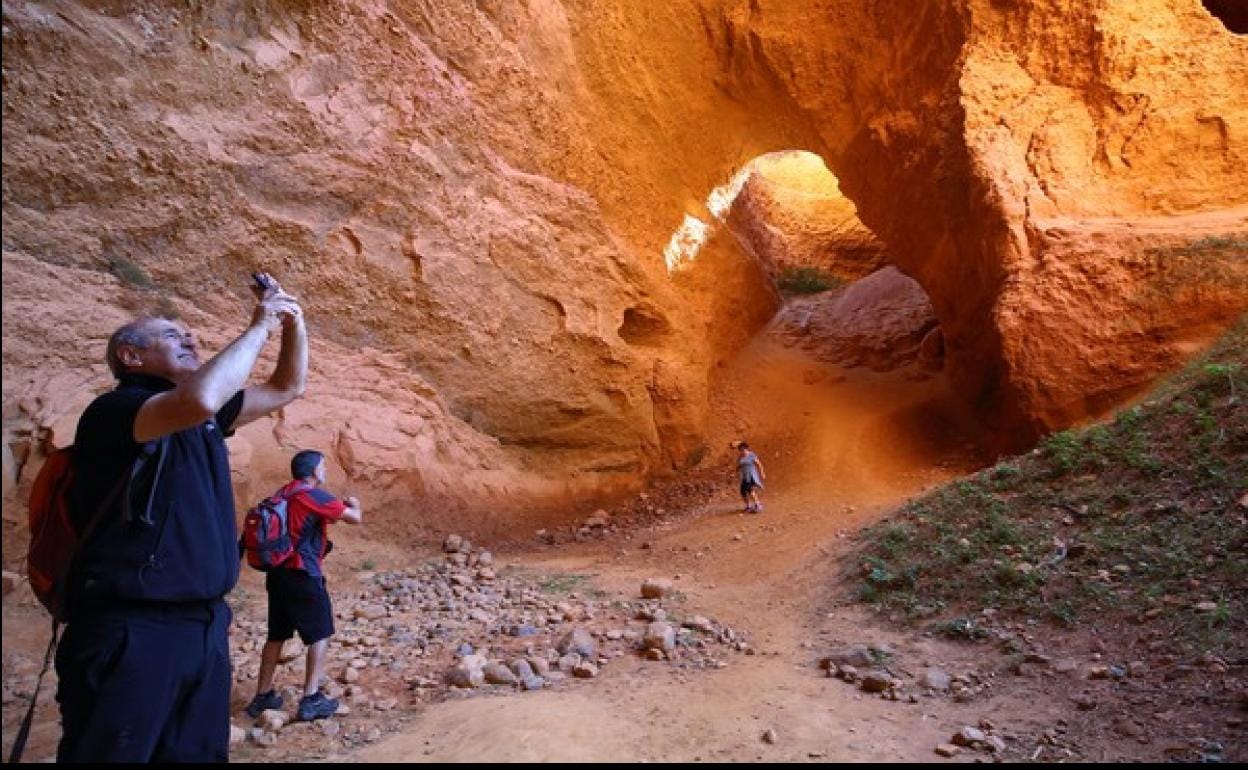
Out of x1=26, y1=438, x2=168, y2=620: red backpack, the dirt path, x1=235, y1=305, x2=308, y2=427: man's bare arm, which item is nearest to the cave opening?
the dirt path

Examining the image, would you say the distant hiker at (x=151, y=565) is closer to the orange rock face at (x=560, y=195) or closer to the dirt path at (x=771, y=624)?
the dirt path at (x=771, y=624)

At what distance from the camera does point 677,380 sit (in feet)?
35.8

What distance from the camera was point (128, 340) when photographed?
104 inches

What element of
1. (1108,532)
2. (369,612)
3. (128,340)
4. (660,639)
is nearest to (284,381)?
(128,340)

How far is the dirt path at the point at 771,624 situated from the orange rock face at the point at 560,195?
50.3 inches

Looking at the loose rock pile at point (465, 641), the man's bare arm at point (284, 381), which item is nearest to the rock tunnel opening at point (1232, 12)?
the loose rock pile at point (465, 641)

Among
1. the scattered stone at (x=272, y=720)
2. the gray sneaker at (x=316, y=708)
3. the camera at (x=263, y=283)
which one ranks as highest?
the camera at (x=263, y=283)

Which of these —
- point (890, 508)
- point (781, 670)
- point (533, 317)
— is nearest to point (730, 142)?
point (533, 317)

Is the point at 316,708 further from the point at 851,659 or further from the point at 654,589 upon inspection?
the point at 851,659

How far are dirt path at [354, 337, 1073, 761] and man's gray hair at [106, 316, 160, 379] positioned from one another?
6.50ft

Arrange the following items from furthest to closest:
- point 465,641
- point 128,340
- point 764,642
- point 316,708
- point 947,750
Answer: point 764,642, point 465,641, point 316,708, point 947,750, point 128,340

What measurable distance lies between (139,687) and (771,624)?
4370mm

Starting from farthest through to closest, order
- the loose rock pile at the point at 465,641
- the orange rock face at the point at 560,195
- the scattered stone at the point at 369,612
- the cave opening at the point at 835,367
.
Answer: the cave opening at the point at 835,367, the orange rock face at the point at 560,195, the scattered stone at the point at 369,612, the loose rock pile at the point at 465,641

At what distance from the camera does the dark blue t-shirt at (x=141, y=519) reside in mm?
2324
